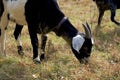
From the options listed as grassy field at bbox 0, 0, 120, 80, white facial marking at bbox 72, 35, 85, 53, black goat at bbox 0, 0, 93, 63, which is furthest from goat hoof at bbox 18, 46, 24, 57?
white facial marking at bbox 72, 35, 85, 53

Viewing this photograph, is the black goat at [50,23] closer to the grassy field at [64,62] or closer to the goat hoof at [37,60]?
the goat hoof at [37,60]

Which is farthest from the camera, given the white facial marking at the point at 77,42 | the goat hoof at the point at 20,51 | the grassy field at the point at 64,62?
the goat hoof at the point at 20,51

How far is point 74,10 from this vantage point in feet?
49.6

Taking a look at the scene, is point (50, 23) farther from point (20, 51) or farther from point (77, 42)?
point (20, 51)

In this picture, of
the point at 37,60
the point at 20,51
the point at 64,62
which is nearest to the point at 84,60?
the point at 64,62

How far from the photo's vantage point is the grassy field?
24.4 ft

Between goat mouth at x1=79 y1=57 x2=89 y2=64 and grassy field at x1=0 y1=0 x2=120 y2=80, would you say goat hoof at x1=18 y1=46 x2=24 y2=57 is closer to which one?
grassy field at x1=0 y1=0 x2=120 y2=80

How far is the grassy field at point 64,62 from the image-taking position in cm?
743

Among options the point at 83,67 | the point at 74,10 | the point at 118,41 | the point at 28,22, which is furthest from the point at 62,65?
the point at 74,10

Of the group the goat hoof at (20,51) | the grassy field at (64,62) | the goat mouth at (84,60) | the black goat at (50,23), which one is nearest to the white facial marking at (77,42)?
the black goat at (50,23)

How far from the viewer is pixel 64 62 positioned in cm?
877

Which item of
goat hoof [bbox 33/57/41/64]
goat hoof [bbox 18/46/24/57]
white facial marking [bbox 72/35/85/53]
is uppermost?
white facial marking [bbox 72/35/85/53]

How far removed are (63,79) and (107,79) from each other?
2.53 ft

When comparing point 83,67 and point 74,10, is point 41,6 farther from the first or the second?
point 74,10
